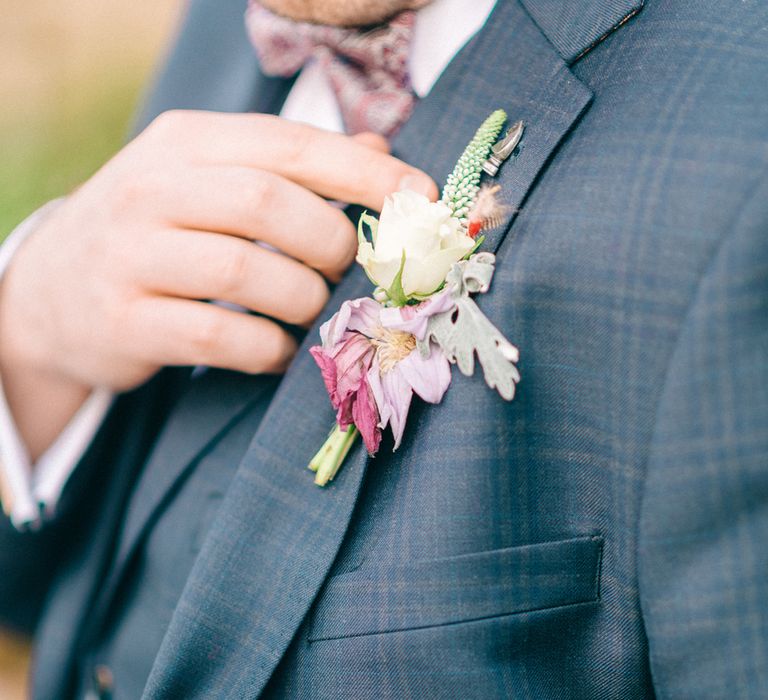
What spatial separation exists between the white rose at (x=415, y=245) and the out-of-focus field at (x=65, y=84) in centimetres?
186

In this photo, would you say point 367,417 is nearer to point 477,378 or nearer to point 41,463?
point 477,378

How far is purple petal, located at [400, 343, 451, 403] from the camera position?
58 cm

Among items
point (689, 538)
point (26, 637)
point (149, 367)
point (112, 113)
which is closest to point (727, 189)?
point (689, 538)

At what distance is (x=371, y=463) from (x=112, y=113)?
2.22 meters

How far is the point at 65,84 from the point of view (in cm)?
254

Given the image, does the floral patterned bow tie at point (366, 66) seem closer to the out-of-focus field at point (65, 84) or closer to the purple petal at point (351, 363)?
the purple petal at point (351, 363)

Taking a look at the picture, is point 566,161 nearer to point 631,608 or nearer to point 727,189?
point 727,189

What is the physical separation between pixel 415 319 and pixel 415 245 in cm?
6

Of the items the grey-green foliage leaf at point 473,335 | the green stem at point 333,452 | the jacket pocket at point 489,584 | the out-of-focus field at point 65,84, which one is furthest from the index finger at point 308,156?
the out-of-focus field at point 65,84

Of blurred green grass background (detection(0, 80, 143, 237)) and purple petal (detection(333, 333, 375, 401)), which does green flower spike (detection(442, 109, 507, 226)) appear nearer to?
purple petal (detection(333, 333, 375, 401))

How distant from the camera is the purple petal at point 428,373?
0.58 meters

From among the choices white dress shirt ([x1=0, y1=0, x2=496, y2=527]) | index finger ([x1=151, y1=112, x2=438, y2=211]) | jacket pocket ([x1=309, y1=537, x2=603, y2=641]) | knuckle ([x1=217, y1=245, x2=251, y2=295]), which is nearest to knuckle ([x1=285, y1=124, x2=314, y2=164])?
index finger ([x1=151, y1=112, x2=438, y2=211])

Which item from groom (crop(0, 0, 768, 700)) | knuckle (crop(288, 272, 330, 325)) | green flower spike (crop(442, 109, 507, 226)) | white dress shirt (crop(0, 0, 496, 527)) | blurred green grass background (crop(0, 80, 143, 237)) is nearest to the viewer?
groom (crop(0, 0, 768, 700))

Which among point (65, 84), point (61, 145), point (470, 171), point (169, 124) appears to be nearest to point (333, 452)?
point (470, 171)
